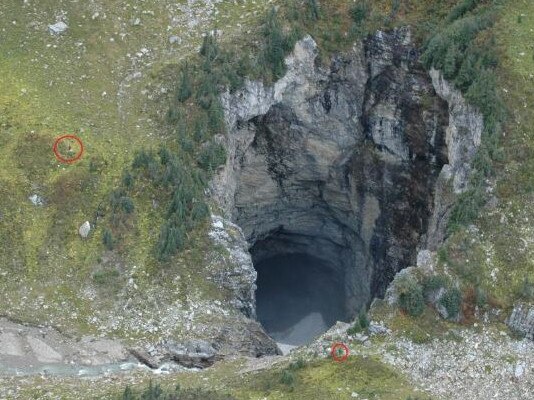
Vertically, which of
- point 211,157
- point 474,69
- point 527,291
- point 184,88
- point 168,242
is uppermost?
point 184,88

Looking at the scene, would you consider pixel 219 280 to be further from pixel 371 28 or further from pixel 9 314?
pixel 371 28

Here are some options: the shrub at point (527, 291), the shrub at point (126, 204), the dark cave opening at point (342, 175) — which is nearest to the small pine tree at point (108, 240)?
the shrub at point (126, 204)

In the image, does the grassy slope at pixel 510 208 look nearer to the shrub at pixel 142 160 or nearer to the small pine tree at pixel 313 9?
the small pine tree at pixel 313 9

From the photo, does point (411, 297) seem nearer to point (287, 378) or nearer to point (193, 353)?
point (287, 378)

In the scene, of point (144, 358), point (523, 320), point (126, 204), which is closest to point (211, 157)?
point (126, 204)

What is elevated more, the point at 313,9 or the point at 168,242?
the point at 313,9

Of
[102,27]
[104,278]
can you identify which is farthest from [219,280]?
[102,27]

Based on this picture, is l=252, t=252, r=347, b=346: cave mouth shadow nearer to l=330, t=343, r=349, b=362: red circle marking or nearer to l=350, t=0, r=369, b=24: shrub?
l=350, t=0, r=369, b=24: shrub
